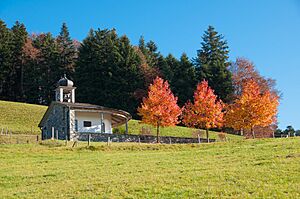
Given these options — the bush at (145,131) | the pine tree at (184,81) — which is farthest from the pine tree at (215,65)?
the bush at (145,131)

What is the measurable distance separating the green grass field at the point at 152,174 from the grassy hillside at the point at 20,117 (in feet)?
84.7

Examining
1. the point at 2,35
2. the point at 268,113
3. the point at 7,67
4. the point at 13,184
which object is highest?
the point at 2,35

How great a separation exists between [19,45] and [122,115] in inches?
1490

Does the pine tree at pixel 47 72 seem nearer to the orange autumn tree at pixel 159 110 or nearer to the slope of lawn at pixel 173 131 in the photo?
the slope of lawn at pixel 173 131

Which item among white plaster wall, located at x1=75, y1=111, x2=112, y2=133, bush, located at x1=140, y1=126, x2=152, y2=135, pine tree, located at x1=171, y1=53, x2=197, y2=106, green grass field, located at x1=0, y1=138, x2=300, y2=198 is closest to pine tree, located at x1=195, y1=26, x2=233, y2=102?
pine tree, located at x1=171, y1=53, x2=197, y2=106

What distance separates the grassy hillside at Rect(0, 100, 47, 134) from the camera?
174 feet

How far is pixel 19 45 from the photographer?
7575cm

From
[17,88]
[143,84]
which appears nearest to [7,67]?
[17,88]

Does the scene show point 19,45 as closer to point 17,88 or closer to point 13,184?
point 17,88

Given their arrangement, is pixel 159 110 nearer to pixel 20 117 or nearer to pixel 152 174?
pixel 152 174

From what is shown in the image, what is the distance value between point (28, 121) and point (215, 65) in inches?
1230

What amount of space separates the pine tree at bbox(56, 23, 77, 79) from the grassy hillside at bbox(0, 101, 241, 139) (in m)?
13.4

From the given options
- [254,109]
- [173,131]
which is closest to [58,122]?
[173,131]

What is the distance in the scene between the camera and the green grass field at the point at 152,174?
47.5 feet
